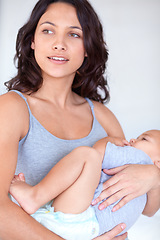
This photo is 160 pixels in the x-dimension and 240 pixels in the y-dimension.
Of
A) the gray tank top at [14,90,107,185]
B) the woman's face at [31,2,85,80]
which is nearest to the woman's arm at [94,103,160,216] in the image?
the gray tank top at [14,90,107,185]

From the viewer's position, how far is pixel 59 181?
1.51 metres

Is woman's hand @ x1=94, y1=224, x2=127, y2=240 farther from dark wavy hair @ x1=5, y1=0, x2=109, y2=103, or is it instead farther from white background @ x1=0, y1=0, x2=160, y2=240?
white background @ x1=0, y1=0, x2=160, y2=240

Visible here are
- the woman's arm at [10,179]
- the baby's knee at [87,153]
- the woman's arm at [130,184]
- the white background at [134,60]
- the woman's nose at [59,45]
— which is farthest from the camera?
the white background at [134,60]

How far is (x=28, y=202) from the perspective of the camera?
1.47 meters

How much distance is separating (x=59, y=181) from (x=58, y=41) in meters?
0.73

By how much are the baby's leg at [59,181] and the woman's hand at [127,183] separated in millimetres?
115

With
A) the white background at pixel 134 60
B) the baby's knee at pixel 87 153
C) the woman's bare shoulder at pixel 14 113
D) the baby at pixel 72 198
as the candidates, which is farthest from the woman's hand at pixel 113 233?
the white background at pixel 134 60

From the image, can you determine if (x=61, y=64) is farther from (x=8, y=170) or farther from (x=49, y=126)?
(x=8, y=170)

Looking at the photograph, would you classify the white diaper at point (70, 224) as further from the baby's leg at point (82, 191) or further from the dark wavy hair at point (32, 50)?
the dark wavy hair at point (32, 50)

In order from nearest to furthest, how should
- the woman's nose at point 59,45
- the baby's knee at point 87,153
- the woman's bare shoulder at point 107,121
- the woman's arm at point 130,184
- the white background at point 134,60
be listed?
the baby's knee at point 87,153
the woman's arm at point 130,184
the woman's nose at point 59,45
the woman's bare shoulder at point 107,121
the white background at point 134,60

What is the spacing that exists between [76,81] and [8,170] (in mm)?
920

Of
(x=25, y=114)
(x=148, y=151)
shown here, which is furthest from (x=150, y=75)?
(x=25, y=114)

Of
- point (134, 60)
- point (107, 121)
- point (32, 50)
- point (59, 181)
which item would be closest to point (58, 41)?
point (32, 50)

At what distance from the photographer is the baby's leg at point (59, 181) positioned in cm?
148
